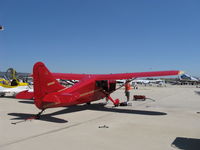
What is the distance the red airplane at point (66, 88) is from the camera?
8.04 metres

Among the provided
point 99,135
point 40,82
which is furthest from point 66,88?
point 99,135

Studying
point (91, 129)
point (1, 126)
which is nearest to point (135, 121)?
point (91, 129)

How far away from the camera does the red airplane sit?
804 centimetres

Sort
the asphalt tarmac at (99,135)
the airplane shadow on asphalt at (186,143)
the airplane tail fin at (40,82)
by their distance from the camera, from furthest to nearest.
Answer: the airplane tail fin at (40,82)
the asphalt tarmac at (99,135)
the airplane shadow on asphalt at (186,143)

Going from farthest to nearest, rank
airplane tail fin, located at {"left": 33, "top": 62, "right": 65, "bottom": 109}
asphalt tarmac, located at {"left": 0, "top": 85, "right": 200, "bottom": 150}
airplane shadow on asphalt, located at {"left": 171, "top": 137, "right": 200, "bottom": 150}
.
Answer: airplane tail fin, located at {"left": 33, "top": 62, "right": 65, "bottom": 109}, asphalt tarmac, located at {"left": 0, "top": 85, "right": 200, "bottom": 150}, airplane shadow on asphalt, located at {"left": 171, "top": 137, "right": 200, "bottom": 150}

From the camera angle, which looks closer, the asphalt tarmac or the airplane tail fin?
the asphalt tarmac

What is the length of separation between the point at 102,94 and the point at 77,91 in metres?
2.82

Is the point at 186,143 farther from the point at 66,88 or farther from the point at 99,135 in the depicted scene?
the point at 66,88

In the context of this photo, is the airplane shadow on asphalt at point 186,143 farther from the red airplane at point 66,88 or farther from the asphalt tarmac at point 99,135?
the red airplane at point 66,88

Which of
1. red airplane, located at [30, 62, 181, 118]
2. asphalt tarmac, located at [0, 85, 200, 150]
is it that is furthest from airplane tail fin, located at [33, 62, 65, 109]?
asphalt tarmac, located at [0, 85, 200, 150]

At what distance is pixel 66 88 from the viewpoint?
31.2 ft

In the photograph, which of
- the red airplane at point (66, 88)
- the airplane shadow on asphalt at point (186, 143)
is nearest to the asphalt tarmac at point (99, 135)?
the airplane shadow on asphalt at point (186, 143)

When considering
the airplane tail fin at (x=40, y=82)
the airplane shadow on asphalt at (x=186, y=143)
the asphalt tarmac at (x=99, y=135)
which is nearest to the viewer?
the airplane shadow on asphalt at (x=186, y=143)

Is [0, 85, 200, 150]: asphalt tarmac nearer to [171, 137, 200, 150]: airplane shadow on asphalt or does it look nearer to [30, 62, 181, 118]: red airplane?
[171, 137, 200, 150]: airplane shadow on asphalt
